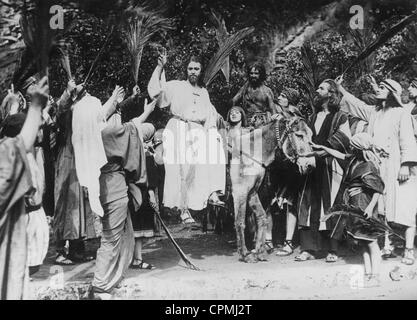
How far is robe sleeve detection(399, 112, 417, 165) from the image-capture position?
287 inches

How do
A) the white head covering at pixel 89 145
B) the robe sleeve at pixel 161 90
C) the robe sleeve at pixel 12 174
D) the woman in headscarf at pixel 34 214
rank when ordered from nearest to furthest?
the robe sleeve at pixel 12 174 < the woman in headscarf at pixel 34 214 < the white head covering at pixel 89 145 < the robe sleeve at pixel 161 90

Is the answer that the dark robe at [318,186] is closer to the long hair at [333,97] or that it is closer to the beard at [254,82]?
the long hair at [333,97]

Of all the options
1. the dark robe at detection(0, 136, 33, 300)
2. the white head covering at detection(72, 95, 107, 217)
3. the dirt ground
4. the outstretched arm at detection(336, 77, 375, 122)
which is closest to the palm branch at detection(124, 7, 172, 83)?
the white head covering at detection(72, 95, 107, 217)

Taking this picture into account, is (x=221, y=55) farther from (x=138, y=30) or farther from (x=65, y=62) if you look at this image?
(x=65, y=62)

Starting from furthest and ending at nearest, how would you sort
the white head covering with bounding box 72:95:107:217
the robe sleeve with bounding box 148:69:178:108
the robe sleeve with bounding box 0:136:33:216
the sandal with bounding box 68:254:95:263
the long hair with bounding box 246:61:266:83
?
the long hair with bounding box 246:61:266:83, the robe sleeve with bounding box 148:69:178:108, the sandal with bounding box 68:254:95:263, the white head covering with bounding box 72:95:107:217, the robe sleeve with bounding box 0:136:33:216

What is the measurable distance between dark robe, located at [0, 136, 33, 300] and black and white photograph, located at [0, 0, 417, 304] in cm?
37

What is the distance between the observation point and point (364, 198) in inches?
279

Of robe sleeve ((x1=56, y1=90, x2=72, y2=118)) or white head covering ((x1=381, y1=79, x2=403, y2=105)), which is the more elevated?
white head covering ((x1=381, y1=79, x2=403, y2=105))

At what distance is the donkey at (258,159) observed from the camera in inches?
286

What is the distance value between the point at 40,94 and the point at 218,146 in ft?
5.69

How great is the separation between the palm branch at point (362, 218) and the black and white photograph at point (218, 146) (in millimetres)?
13

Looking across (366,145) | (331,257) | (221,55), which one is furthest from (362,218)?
(221,55)

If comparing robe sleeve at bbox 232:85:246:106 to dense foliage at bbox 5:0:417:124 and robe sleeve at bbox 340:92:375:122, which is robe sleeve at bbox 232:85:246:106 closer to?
dense foliage at bbox 5:0:417:124

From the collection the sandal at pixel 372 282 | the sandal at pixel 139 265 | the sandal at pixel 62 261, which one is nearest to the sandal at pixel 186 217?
the sandal at pixel 139 265
